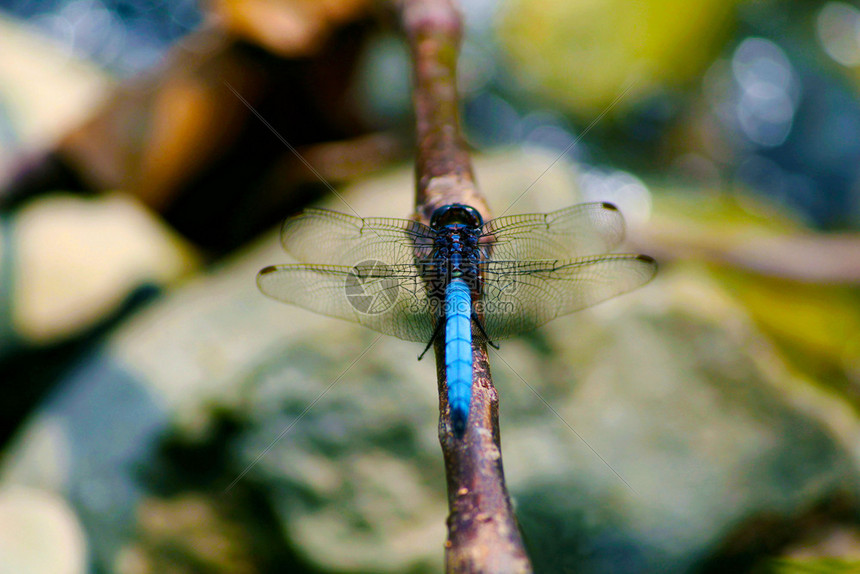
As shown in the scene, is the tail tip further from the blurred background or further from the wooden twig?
the blurred background

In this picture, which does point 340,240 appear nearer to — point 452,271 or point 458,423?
point 452,271

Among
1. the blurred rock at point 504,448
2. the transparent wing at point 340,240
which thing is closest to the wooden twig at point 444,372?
the transparent wing at point 340,240

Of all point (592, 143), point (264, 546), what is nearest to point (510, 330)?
point (264, 546)

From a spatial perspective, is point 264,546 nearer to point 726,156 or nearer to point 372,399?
point 372,399

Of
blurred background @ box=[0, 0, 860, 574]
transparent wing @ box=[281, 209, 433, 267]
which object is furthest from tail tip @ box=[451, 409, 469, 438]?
blurred background @ box=[0, 0, 860, 574]

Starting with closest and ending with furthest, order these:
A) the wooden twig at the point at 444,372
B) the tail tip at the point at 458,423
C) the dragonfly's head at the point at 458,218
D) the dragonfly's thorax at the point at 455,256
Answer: the wooden twig at the point at 444,372 → the tail tip at the point at 458,423 → the dragonfly's head at the point at 458,218 → the dragonfly's thorax at the point at 455,256

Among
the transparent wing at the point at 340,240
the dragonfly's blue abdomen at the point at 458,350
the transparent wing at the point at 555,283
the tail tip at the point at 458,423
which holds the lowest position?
the tail tip at the point at 458,423

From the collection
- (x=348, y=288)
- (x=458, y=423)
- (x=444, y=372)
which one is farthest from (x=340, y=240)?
(x=458, y=423)

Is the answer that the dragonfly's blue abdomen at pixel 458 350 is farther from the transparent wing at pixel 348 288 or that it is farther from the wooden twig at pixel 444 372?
the transparent wing at pixel 348 288
